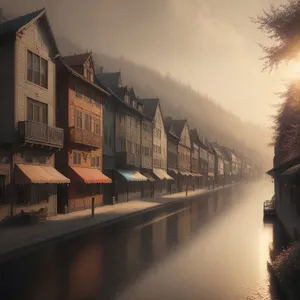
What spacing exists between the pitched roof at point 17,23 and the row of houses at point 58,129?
Answer: 0.06 meters

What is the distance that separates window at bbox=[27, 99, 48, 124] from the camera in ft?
84.7

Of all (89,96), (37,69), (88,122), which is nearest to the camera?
(37,69)

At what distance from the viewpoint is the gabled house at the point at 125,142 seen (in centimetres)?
4222

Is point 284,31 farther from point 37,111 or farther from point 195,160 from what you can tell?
point 195,160

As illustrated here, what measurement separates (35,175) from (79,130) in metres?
8.17

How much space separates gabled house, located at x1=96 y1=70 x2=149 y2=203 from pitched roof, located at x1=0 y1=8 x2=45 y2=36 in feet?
47.5

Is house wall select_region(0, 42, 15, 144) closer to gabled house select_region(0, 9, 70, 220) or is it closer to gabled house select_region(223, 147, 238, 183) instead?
gabled house select_region(0, 9, 70, 220)

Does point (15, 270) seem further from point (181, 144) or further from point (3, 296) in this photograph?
point (181, 144)

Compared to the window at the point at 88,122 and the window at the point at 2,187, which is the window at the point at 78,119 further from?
the window at the point at 2,187

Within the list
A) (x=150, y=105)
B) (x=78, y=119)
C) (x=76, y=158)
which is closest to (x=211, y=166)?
(x=150, y=105)

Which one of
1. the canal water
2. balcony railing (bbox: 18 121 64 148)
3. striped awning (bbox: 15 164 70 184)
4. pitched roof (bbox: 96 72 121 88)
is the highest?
pitched roof (bbox: 96 72 121 88)

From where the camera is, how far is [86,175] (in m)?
32.8

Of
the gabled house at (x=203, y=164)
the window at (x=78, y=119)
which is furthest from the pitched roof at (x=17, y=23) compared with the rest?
the gabled house at (x=203, y=164)

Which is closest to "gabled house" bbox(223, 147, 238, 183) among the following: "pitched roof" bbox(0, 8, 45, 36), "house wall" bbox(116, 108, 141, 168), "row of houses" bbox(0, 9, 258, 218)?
"house wall" bbox(116, 108, 141, 168)
